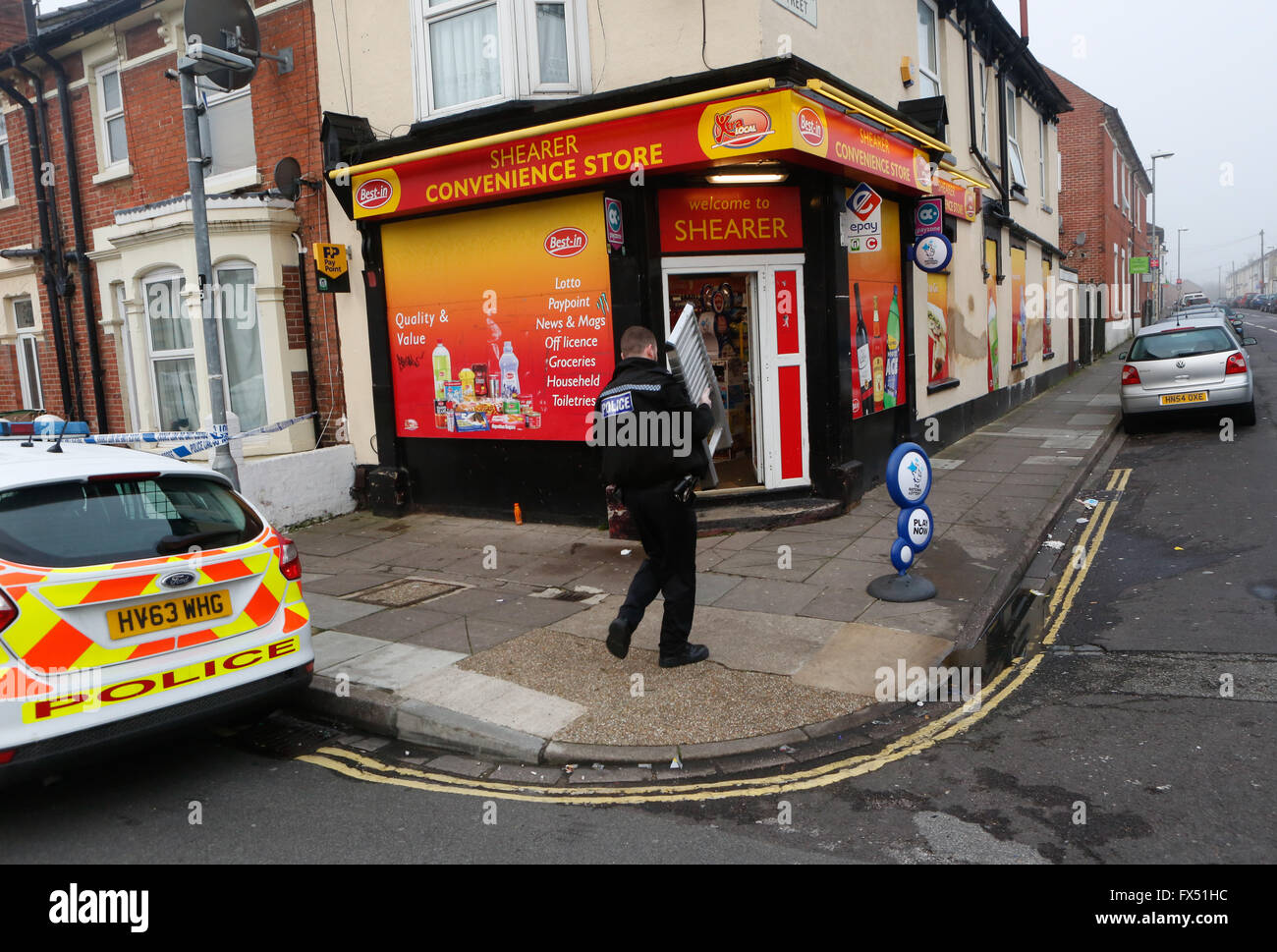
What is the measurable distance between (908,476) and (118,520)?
16.6 feet

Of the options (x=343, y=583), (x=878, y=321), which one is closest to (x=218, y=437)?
(x=343, y=583)

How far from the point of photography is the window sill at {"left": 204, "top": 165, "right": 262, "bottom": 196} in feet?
36.7

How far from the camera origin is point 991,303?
52.9ft

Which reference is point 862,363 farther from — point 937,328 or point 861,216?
point 937,328

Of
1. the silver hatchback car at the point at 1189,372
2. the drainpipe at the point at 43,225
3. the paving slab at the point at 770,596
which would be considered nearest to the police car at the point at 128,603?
the paving slab at the point at 770,596

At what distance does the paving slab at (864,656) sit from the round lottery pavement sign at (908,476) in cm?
105

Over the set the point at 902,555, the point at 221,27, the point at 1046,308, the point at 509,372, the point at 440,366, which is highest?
the point at 221,27

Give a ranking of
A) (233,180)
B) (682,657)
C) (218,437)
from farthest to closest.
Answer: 1. (233,180)
2. (218,437)
3. (682,657)

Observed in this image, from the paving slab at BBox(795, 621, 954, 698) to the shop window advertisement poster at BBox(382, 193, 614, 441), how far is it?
4.04 metres

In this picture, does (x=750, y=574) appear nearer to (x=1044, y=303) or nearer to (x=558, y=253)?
(x=558, y=253)

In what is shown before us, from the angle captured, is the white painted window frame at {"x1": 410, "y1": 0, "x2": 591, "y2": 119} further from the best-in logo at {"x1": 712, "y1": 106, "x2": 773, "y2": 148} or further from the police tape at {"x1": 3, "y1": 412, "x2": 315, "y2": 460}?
the police tape at {"x1": 3, "y1": 412, "x2": 315, "y2": 460}

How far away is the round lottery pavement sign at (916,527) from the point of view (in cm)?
679

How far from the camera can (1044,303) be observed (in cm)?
2141

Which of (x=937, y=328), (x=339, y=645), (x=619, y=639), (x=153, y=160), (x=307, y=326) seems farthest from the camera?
(x=937, y=328)
